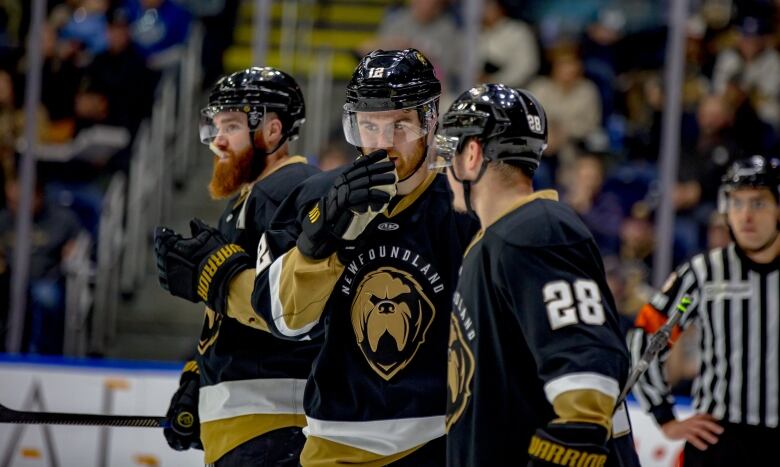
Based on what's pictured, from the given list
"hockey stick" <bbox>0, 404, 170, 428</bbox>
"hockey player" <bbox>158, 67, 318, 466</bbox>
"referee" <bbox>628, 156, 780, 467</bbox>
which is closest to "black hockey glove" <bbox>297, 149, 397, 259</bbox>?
"hockey player" <bbox>158, 67, 318, 466</bbox>

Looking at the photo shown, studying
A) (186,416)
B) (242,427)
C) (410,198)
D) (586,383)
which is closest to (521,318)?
(586,383)

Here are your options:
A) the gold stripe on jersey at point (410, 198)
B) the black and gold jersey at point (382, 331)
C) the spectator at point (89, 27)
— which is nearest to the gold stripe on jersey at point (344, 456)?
the black and gold jersey at point (382, 331)

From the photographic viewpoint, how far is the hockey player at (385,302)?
8.01 ft

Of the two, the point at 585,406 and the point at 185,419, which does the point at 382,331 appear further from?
Answer: the point at 185,419

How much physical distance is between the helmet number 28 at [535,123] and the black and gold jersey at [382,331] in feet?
1.15

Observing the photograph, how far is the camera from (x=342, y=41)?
6.50 meters

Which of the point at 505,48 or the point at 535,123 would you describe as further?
the point at 505,48

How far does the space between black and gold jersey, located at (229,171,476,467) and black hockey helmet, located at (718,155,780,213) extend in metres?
1.50

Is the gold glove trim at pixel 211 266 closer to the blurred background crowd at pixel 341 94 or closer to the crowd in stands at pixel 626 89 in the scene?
the blurred background crowd at pixel 341 94

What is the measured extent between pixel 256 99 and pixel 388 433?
1012 millimetres

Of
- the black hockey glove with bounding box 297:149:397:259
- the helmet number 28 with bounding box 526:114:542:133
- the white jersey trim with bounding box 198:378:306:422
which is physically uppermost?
the helmet number 28 with bounding box 526:114:542:133

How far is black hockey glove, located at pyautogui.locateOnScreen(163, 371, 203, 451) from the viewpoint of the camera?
3127 millimetres

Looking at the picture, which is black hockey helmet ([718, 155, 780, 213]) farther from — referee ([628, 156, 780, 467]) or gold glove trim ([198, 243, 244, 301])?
gold glove trim ([198, 243, 244, 301])

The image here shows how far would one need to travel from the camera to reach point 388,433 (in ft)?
8.04
